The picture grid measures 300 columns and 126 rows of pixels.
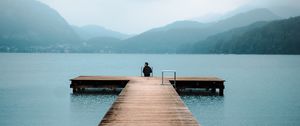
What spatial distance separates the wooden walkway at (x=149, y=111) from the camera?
44.5 ft

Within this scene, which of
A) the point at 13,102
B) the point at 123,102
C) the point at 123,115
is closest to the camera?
the point at 123,115

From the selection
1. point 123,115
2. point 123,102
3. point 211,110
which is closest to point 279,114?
point 211,110

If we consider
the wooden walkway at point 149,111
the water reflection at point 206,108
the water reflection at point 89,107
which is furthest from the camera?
the water reflection at point 206,108

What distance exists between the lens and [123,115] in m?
15.0

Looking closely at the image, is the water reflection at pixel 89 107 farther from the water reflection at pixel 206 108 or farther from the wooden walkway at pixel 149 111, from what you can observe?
the water reflection at pixel 206 108

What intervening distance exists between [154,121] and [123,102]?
521cm

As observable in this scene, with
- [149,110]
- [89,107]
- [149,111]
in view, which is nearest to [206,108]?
[89,107]

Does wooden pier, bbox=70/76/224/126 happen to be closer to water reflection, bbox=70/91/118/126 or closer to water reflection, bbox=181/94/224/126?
water reflection, bbox=70/91/118/126

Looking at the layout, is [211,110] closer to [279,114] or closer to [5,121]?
[279,114]

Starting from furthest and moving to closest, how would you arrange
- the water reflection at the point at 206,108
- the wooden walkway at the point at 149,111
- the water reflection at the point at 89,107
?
the water reflection at the point at 206,108, the water reflection at the point at 89,107, the wooden walkway at the point at 149,111

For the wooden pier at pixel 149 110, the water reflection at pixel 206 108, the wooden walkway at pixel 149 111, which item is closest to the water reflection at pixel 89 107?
the wooden pier at pixel 149 110

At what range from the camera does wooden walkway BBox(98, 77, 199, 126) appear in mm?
13578

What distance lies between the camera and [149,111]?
15.9 m

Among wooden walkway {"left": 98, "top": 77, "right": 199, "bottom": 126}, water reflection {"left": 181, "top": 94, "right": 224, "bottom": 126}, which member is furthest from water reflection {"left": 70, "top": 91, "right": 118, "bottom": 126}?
water reflection {"left": 181, "top": 94, "right": 224, "bottom": 126}
